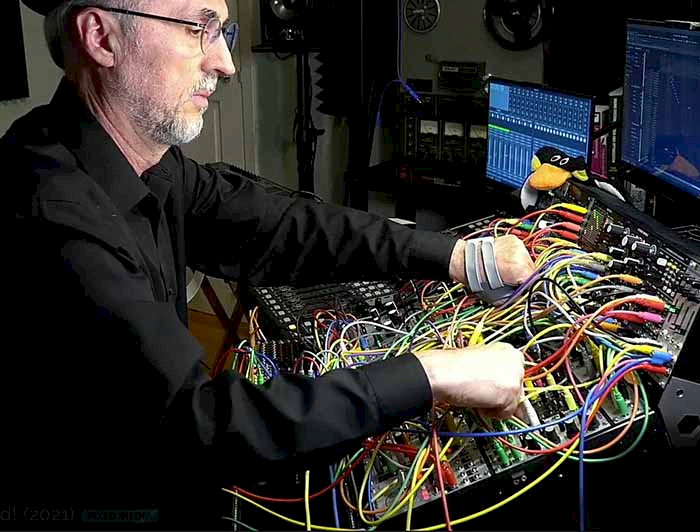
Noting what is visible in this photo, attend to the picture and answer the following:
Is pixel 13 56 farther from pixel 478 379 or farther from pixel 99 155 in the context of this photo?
pixel 478 379

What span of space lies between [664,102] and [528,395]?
2.96 feet

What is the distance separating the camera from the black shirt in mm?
886

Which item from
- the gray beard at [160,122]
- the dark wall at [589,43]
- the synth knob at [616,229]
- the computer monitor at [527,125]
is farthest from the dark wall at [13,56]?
the synth knob at [616,229]

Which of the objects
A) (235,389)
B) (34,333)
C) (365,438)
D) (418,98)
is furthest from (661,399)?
(418,98)

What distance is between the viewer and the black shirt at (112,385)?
2.91ft

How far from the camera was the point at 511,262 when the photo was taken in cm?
129

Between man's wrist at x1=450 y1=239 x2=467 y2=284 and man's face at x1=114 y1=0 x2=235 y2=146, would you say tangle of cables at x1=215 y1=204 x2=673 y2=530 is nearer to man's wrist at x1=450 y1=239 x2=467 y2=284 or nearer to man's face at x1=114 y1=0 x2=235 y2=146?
man's wrist at x1=450 y1=239 x2=467 y2=284

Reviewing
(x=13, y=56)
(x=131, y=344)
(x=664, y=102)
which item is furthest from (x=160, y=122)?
(x=13, y=56)

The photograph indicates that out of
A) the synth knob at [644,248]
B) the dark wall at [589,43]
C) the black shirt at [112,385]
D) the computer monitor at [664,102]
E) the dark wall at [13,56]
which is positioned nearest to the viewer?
the black shirt at [112,385]

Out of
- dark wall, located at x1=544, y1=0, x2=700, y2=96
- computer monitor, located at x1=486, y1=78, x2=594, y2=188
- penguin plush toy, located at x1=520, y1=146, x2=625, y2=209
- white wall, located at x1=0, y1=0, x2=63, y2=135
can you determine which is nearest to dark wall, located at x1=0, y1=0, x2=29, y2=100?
white wall, located at x1=0, y1=0, x2=63, y2=135

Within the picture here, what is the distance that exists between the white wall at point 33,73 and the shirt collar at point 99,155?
211cm

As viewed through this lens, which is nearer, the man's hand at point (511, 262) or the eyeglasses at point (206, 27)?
the eyeglasses at point (206, 27)

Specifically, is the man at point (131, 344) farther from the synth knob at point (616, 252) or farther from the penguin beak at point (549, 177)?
the penguin beak at point (549, 177)
